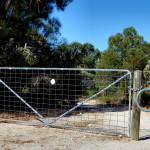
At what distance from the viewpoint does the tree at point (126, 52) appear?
10258mm

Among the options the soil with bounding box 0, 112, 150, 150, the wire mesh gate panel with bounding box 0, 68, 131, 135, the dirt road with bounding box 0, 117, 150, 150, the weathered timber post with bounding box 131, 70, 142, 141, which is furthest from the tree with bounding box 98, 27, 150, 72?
the dirt road with bounding box 0, 117, 150, 150

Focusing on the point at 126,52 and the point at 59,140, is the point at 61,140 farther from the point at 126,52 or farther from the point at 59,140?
the point at 126,52

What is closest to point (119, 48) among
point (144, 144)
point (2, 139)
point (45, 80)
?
point (45, 80)

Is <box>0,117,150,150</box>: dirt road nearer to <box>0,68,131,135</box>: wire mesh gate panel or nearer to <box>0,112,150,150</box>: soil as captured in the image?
<box>0,112,150,150</box>: soil

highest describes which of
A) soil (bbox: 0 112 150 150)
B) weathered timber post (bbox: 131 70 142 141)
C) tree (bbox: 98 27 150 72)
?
tree (bbox: 98 27 150 72)

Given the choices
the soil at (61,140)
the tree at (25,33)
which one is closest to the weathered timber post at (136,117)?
the soil at (61,140)

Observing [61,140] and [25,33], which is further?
[25,33]

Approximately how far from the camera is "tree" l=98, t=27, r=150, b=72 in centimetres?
1026

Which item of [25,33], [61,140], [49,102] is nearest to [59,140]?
[61,140]

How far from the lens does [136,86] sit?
13.3 ft

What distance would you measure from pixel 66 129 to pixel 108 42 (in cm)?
783

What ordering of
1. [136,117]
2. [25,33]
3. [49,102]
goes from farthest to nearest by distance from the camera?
1. [25,33]
2. [49,102]
3. [136,117]

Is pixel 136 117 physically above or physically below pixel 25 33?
below

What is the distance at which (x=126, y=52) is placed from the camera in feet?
36.0
